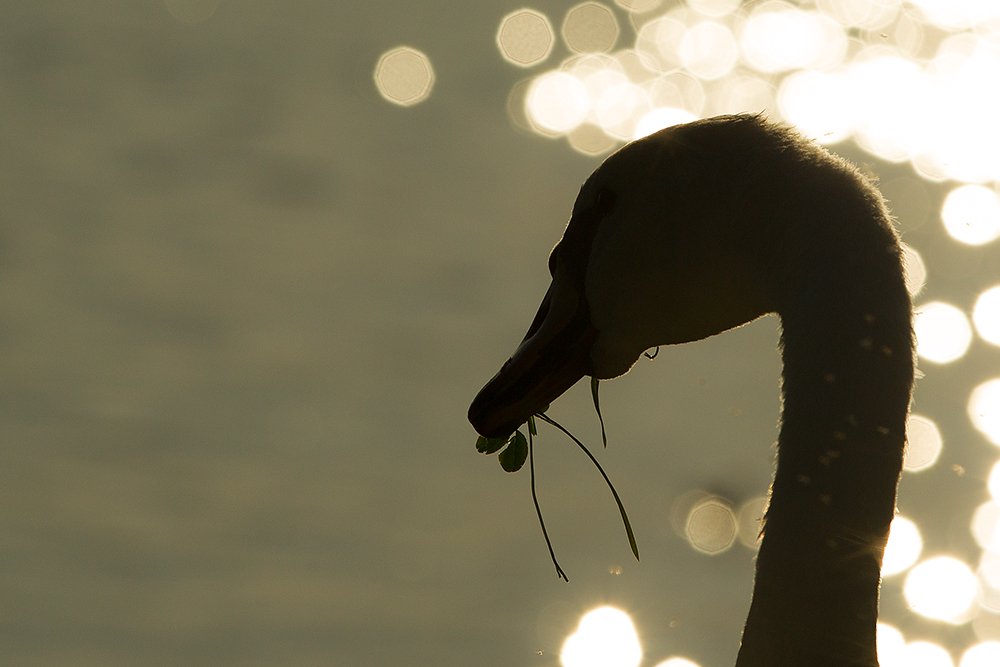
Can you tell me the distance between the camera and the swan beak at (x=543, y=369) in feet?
13.7

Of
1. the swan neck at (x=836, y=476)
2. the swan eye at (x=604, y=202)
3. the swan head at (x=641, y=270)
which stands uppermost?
the swan eye at (x=604, y=202)

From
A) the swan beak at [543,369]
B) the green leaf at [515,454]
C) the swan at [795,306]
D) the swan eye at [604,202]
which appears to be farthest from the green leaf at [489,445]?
the swan eye at [604,202]

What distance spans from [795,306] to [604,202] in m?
1.18

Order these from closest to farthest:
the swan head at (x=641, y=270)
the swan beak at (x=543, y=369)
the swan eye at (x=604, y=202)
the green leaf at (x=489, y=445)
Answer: the swan head at (x=641, y=270) < the swan eye at (x=604, y=202) < the swan beak at (x=543, y=369) < the green leaf at (x=489, y=445)

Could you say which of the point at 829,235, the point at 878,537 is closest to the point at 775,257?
the point at 829,235

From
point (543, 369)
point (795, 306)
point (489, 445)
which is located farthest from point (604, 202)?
point (489, 445)

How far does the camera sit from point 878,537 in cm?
258

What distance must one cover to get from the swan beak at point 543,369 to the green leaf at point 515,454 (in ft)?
1.45

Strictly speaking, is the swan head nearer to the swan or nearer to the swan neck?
the swan

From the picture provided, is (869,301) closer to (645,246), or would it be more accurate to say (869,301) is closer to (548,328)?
(645,246)

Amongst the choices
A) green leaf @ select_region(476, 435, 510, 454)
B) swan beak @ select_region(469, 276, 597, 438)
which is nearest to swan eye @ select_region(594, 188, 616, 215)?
swan beak @ select_region(469, 276, 597, 438)

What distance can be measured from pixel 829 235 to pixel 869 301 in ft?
0.82

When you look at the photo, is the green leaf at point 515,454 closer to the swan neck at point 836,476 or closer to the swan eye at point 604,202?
the swan eye at point 604,202

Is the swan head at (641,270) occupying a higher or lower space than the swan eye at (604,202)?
lower
